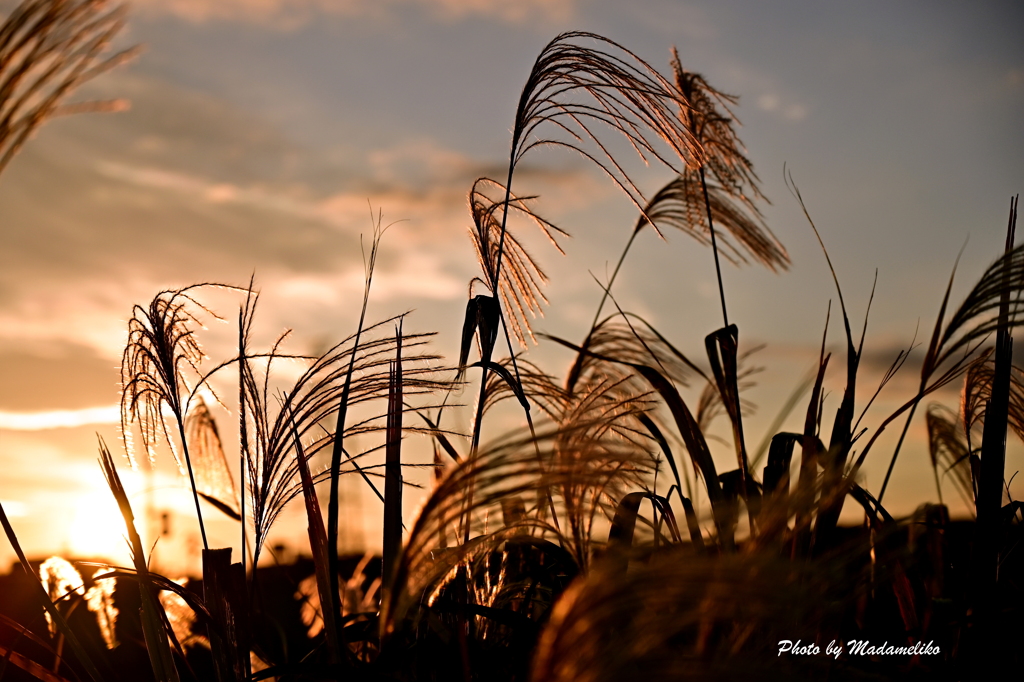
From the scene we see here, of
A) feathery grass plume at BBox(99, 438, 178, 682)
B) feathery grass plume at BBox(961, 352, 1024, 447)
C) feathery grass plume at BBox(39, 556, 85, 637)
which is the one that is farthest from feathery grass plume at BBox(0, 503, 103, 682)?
feathery grass plume at BBox(961, 352, 1024, 447)

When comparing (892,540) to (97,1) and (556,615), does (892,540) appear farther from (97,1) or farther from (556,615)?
(97,1)

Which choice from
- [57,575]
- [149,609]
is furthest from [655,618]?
[57,575]

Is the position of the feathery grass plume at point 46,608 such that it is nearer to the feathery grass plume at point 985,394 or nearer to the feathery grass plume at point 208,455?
the feathery grass plume at point 208,455

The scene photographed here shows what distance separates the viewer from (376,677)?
1.39 meters

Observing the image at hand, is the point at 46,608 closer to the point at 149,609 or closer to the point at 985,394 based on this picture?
the point at 149,609

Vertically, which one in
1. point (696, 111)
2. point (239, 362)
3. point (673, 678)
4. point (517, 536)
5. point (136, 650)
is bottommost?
point (136, 650)

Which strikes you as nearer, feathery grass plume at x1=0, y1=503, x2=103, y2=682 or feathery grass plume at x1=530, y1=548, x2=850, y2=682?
feathery grass plume at x1=530, y1=548, x2=850, y2=682

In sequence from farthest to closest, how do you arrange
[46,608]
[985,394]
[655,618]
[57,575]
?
[985,394], [57,575], [46,608], [655,618]

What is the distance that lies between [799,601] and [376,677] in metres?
0.84

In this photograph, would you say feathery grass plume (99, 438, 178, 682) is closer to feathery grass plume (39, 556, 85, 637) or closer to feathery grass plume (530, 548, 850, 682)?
feathery grass plume (39, 556, 85, 637)

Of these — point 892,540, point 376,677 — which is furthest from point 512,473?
point 892,540

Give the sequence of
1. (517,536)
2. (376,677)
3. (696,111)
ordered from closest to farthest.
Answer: (376,677), (517,536), (696,111)

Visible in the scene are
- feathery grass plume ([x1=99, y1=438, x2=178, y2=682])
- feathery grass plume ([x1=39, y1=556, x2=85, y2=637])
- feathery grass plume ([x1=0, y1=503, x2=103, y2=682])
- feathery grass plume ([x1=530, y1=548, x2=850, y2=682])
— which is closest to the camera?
feathery grass plume ([x1=530, y1=548, x2=850, y2=682])

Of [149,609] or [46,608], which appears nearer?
[46,608]
